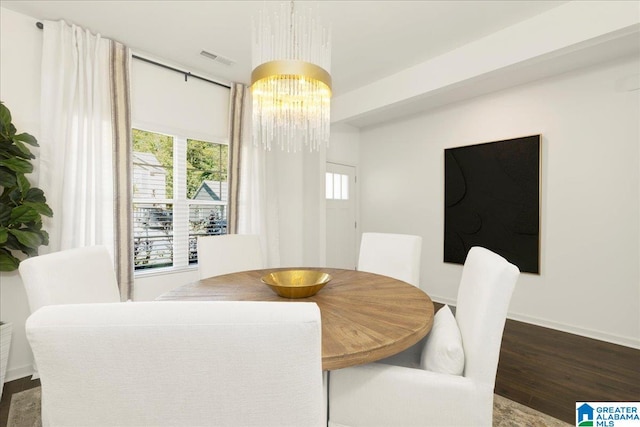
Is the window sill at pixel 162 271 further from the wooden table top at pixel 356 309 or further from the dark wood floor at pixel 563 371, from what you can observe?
the dark wood floor at pixel 563 371

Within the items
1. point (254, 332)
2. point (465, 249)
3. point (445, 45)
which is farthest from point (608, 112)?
point (254, 332)

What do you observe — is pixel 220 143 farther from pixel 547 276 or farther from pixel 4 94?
pixel 547 276

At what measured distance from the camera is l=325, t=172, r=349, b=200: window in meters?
4.37

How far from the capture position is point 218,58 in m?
2.96

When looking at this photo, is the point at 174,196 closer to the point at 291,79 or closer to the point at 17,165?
the point at 17,165

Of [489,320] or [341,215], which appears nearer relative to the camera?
[489,320]

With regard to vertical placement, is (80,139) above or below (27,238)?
above

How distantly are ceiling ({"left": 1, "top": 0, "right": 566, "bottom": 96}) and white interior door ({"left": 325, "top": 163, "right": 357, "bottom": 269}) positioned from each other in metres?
1.77

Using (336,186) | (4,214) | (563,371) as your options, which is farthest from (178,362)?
(336,186)

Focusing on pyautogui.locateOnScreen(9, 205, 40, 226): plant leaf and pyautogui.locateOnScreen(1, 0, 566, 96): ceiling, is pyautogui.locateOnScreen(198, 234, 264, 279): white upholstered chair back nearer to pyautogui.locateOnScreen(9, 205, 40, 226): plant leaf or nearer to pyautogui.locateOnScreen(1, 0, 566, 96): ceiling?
pyautogui.locateOnScreen(9, 205, 40, 226): plant leaf

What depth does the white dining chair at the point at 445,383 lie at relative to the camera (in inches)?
41.0

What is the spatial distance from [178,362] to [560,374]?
2.73 m

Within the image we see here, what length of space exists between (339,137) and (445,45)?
6.69 ft

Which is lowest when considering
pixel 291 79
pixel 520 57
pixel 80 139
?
pixel 80 139
